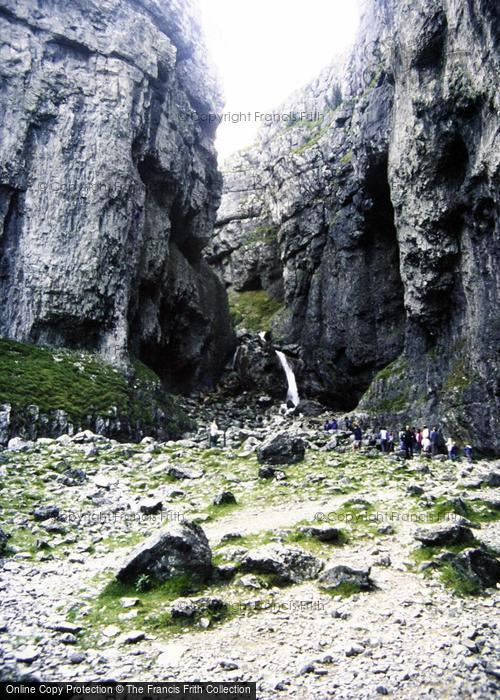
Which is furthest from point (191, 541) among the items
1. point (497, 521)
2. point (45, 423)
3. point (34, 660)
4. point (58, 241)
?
point (58, 241)

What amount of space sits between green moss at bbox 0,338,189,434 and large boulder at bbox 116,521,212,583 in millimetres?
19818

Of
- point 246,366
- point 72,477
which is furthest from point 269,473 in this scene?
point 246,366

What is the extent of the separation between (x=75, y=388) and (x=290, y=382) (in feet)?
117

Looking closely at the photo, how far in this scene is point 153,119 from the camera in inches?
1838

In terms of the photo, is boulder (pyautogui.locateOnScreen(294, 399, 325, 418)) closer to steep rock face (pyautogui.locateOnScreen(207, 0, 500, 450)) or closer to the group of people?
steep rock face (pyautogui.locateOnScreen(207, 0, 500, 450))

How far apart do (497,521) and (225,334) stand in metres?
52.8

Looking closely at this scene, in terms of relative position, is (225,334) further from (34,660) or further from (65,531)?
(34,660)

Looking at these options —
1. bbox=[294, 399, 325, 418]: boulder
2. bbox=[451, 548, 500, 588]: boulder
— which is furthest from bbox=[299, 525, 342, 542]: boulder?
bbox=[294, 399, 325, 418]: boulder

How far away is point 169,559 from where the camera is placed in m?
10.2

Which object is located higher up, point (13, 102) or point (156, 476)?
point (13, 102)

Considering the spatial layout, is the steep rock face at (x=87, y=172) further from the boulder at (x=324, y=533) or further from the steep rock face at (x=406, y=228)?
the boulder at (x=324, y=533)

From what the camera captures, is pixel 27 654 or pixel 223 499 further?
pixel 223 499

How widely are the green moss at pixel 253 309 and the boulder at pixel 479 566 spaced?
2440 inches

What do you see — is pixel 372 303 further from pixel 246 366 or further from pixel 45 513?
pixel 45 513
